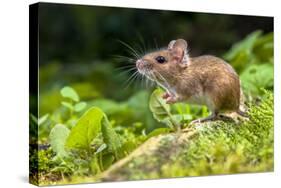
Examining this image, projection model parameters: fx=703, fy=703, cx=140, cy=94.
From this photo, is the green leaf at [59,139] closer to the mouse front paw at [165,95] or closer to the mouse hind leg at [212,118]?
the mouse front paw at [165,95]

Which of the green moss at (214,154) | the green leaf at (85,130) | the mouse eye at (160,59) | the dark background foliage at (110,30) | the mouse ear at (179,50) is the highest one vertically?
the dark background foliage at (110,30)

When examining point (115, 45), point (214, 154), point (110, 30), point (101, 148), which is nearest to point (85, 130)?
point (101, 148)

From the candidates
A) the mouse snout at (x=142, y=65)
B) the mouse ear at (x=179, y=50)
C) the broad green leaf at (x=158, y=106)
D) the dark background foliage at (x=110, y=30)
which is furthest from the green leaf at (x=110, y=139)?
the dark background foliage at (x=110, y=30)

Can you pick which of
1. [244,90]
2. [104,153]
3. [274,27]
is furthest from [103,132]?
[274,27]

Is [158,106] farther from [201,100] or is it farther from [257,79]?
[257,79]

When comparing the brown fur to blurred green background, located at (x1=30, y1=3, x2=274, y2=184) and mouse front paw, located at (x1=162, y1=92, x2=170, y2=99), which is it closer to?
mouse front paw, located at (x1=162, y1=92, x2=170, y2=99)

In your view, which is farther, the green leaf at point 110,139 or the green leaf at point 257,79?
the green leaf at point 257,79
